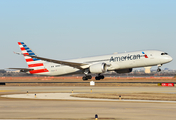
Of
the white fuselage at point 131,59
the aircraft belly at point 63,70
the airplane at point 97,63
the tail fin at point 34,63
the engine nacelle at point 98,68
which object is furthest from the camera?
the tail fin at point 34,63

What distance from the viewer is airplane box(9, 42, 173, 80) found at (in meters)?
53.5

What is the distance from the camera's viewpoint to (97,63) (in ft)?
190

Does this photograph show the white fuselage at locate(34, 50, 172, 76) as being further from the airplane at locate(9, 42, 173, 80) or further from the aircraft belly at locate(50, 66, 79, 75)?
the aircraft belly at locate(50, 66, 79, 75)

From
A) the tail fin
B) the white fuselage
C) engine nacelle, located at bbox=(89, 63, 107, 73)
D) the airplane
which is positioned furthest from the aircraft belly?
engine nacelle, located at bbox=(89, 63, 107, 73)

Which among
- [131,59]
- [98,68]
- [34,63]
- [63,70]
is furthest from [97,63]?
[34,63]

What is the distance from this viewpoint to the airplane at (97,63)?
5353 centimetres

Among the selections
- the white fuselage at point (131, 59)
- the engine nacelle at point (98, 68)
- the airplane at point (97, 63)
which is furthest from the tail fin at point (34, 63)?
the engine nacelle at point (98, 68)

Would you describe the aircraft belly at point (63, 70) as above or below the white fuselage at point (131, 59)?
below

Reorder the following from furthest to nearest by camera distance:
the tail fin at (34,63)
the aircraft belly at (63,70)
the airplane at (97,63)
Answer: the tail fin at (34,63), the aircraft belly at (63,70), the airplane at (97,63)

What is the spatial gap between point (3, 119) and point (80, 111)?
573 centimetres

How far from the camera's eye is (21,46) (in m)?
65.6

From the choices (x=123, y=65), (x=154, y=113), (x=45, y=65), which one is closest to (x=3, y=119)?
(x=154, y=113)

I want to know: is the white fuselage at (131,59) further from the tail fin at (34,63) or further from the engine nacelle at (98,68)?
the tail fin at (34,63)

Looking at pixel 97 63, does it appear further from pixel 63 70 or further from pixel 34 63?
pixel 34 63
